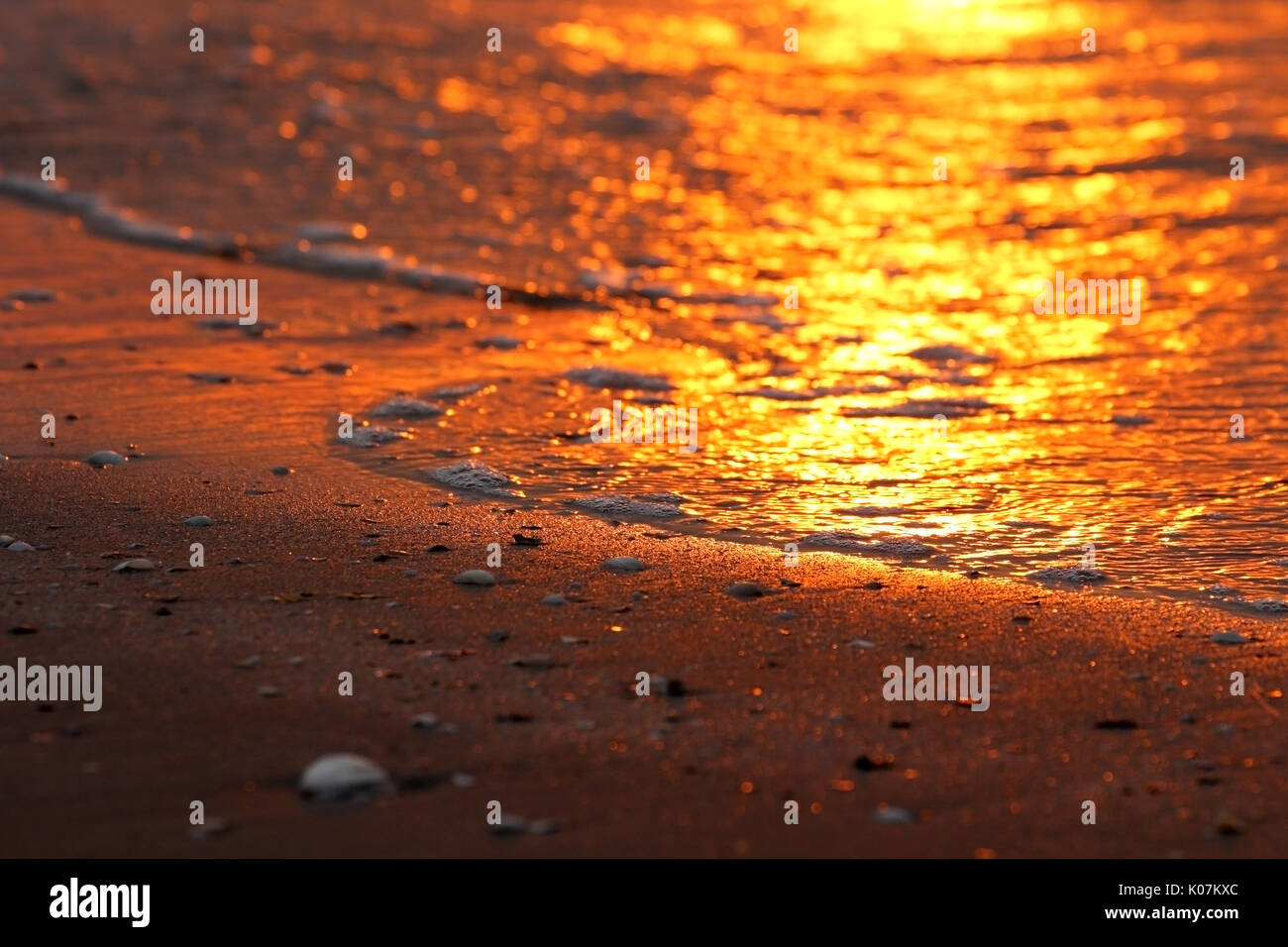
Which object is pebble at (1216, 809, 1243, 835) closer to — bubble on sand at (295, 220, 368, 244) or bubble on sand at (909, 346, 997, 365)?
bubble on sand at (909, 346, 997, 365)

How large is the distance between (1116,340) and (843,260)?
7.96ft

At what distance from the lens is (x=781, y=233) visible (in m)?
11.0

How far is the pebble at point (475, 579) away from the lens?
15.6 ft

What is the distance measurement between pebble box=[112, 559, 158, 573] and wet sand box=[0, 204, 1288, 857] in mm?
39

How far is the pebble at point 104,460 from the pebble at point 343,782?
2647mm

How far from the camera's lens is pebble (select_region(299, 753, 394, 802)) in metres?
3.47

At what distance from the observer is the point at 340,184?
12289 mm

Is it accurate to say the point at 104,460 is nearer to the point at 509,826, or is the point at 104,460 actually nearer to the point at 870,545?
the point at 870,545

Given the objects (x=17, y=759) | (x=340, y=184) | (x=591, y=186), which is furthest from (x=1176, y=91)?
(x=17, y=759)

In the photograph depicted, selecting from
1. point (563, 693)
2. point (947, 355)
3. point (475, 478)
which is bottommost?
point (563, 693)

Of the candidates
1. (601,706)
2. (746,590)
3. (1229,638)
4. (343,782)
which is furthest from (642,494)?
(343,782)

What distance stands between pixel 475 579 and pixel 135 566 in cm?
103

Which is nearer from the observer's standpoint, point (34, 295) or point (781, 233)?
point (34, 295)

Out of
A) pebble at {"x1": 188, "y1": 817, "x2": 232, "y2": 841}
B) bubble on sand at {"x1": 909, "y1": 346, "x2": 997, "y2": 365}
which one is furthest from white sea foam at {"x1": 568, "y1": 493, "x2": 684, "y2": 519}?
bubble on sand at {"x1": 909, "y1": 346, "x2": 997, "y2": 365}
